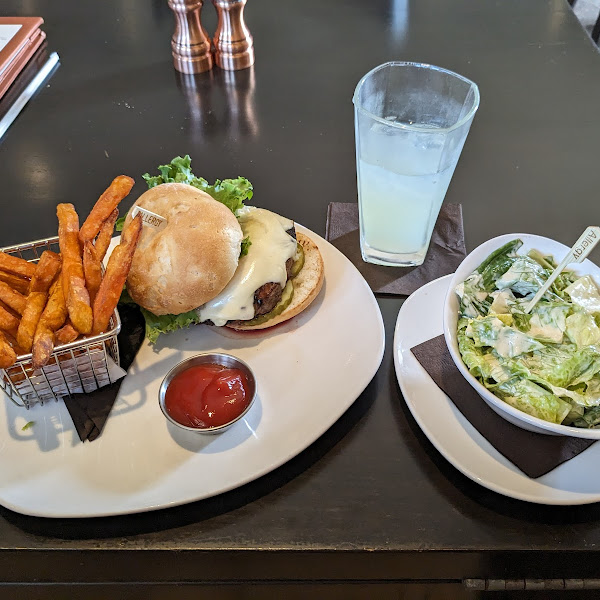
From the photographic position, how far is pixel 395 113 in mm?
1811

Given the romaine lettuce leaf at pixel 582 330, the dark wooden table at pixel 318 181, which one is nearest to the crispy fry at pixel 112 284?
the dark wooden table at pixel 318 181

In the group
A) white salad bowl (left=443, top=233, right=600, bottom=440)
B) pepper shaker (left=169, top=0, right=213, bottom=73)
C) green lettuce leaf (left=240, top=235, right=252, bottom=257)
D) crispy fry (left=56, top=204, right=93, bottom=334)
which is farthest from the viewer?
pepper shaker (left=169, top=0, right=213, bottom=73)

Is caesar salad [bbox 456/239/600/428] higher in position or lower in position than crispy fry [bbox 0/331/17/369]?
lower

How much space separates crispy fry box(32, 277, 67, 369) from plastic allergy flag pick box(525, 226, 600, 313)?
3.59 ft

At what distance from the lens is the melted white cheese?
1576 millimetres

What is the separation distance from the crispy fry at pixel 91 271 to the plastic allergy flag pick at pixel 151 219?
17 centimetres

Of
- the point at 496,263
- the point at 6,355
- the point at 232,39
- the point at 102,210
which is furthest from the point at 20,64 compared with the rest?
the point at 496,263

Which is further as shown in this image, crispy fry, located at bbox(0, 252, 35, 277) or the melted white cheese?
the melted white cheese

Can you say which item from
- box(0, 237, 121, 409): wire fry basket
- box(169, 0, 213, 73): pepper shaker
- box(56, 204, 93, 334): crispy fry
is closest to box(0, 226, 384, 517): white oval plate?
box(0, 237, 121, 409): wire fry basket

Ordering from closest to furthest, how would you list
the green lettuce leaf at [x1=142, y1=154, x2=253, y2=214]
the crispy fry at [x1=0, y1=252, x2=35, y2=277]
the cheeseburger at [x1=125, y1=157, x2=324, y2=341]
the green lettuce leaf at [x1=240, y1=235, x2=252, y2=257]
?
the crispy fry at [x1=0, y1=252, x2=35, y2=277]
the cheeseburger at [x1=125, y1=157, x2=324, y2=341]
the green lettuce leaf at [x1=240, y1=235, x2=252, y2=257]
the green lettuce leaf at [x1=142, y1=154, x2=253, y2=214]

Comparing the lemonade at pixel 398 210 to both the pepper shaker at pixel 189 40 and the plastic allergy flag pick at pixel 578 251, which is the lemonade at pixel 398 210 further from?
the pepper shaker at pixel 189 40

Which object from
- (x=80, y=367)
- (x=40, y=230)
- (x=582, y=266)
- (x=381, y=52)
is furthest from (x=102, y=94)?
(x=582, y=266)

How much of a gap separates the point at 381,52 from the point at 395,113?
47.2 inches

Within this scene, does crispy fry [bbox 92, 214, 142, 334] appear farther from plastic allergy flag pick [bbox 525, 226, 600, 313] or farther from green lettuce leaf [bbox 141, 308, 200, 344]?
plastic allergy flag pick [bbox 525, 226, 600, 313]
